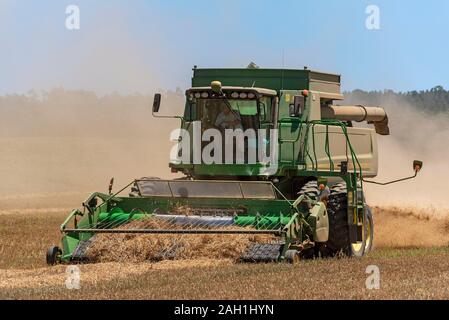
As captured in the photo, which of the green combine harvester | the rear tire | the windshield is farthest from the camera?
the windshield

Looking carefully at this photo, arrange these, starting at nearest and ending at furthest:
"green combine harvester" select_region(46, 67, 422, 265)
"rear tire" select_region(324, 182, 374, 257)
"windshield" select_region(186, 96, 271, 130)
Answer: "green combine harvester" select_region(46, 67, 422, 265), "rear tire" select_region(324, 182, 374, 257), "windshield" select_region(186, 96, 271, 130)

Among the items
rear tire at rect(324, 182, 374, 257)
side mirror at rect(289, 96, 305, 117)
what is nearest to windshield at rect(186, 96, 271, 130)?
side mirror at rect(289, 96, 305, 117)

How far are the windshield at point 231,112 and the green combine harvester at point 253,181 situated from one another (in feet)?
0.05

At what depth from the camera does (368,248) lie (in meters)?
14.8

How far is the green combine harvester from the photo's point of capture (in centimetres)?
1256

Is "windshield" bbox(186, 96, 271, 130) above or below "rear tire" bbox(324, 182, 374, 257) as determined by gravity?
above

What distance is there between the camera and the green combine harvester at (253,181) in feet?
41.2

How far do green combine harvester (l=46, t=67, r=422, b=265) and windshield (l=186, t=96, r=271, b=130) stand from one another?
0.05 ft

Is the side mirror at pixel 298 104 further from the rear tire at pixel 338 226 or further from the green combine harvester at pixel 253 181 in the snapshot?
the rear tire at pixel 338 226

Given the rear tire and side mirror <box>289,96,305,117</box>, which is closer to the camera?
the rear tire

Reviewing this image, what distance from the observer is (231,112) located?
14023 millimetres

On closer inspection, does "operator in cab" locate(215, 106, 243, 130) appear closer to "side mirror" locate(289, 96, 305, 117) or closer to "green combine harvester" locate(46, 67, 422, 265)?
"green combine harvester" locate(46, 67, 422, 265)

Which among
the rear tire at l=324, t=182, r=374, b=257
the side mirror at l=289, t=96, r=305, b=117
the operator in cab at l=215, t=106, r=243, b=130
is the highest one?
the side mirror at l=289, t=96, r=305, b=117

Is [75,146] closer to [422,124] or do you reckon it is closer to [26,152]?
[26,152]
